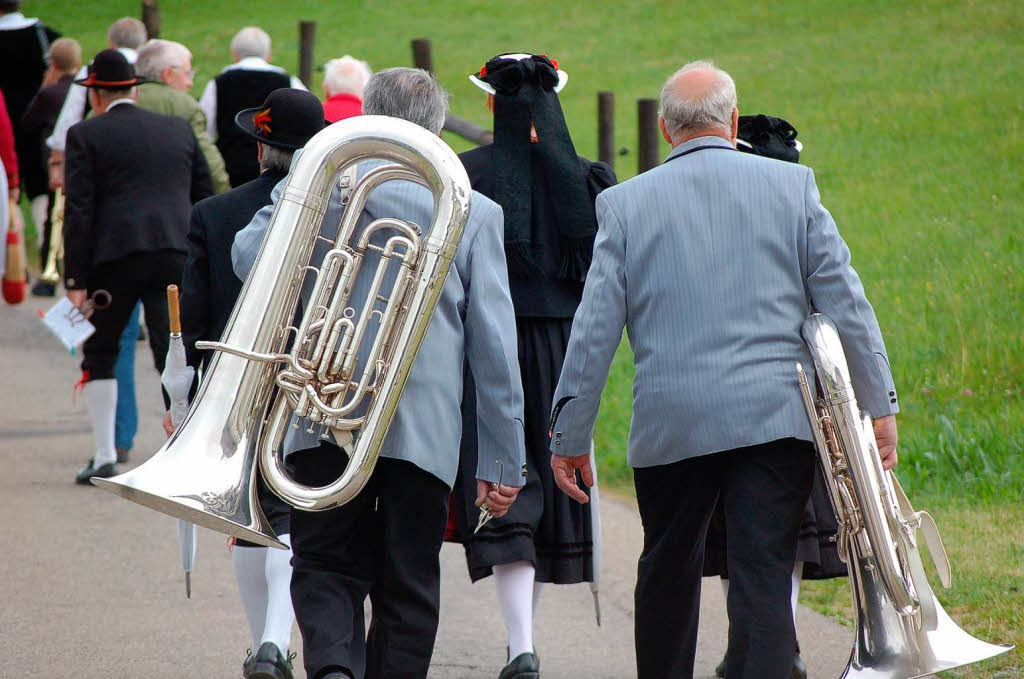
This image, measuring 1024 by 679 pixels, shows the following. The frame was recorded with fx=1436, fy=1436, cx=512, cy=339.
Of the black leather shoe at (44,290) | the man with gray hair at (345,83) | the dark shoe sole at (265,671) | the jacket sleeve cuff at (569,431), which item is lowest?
the black leather shoe at (44,290)

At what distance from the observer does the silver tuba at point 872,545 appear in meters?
3.44

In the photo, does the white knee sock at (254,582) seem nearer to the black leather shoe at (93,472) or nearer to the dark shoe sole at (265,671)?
the dark shoe sole at (265,671)

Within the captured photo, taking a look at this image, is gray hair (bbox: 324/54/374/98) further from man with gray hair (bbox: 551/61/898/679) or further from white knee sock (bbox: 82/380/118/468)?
man with gray hair (bbox: 551/61/898/679)

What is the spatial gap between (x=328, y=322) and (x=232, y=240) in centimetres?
97

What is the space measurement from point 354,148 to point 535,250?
1417 mm

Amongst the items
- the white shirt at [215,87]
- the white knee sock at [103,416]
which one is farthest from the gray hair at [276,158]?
the white shirt at [215,87]

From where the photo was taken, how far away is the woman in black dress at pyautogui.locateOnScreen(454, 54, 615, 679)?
177 inches

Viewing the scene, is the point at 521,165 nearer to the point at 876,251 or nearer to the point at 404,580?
the point at 404,580

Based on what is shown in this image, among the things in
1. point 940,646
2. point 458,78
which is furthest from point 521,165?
point 458,78

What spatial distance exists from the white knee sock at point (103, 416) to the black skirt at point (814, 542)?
328 centimetres

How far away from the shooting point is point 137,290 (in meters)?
6.44

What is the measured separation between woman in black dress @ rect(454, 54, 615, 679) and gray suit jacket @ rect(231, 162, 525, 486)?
0.95 metres

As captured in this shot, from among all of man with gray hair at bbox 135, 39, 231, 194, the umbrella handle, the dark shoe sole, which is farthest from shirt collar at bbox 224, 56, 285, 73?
the dark shoe sole

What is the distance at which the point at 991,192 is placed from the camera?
10.9 m
